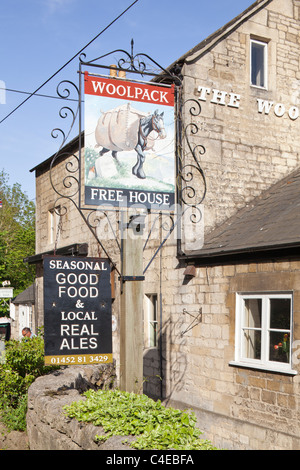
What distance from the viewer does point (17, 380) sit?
8.16 metres

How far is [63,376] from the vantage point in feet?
25.1

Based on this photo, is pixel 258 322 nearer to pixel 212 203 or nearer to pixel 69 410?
pixel 212 203

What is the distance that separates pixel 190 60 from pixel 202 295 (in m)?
4.71

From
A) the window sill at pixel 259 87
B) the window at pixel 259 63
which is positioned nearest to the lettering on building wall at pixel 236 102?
the window sill at pixel 259 87

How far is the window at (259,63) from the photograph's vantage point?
12117mm

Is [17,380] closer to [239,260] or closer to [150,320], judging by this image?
[239,260]

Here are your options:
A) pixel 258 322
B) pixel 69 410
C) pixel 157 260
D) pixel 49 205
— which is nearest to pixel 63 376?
pixel 69 410

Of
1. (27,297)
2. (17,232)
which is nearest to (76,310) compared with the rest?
(27,297)

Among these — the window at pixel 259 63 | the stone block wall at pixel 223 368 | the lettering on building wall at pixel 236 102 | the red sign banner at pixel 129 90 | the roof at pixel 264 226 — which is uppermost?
the window at pixel 259 63

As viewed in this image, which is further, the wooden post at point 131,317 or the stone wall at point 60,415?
the wooden post at point 131,317

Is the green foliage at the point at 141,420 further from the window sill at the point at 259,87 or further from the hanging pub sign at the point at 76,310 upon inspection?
the window sill at the point at 259,87

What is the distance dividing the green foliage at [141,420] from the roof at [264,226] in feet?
13.1

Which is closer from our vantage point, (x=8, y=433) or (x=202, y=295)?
(x=8, y=433)

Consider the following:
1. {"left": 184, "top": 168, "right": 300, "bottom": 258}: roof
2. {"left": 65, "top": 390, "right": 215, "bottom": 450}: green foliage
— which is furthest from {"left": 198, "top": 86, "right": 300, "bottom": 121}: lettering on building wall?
{"left": 65, "top": 390, "right": 215, "bottom": 450}: green foliage
